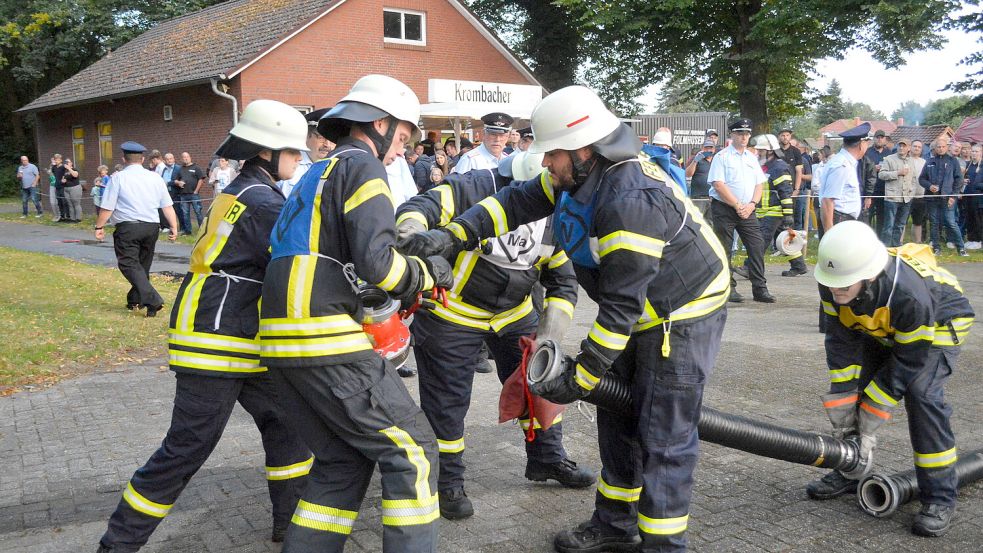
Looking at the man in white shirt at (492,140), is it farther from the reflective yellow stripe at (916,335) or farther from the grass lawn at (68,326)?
the reflective yellow stripe at (916,335)

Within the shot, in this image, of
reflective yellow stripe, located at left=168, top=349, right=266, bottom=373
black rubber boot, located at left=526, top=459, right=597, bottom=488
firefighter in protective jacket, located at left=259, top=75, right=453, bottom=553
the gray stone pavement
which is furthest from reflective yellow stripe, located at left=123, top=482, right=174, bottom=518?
black rubber boot, located at left=526, top=459, right=597, bottom=488

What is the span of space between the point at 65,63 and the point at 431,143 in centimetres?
2852

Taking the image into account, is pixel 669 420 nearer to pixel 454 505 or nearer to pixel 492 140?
pixel 454 505

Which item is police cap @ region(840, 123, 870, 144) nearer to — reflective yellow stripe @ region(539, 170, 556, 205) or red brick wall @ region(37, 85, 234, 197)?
reflective yellow stripe @ region(539, 170, 556, 205)

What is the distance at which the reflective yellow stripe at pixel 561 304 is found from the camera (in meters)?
4.52

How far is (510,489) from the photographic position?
477 cm

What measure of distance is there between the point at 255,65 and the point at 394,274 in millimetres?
21320

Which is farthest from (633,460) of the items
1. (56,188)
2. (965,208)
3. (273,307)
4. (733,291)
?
(56,188)

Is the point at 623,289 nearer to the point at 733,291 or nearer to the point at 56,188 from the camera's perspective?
the point at 733,291

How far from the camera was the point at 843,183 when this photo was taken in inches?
371

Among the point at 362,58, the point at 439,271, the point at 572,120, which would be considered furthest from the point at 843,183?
the point at 362,58

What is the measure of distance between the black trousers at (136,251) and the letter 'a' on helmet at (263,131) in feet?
20.3

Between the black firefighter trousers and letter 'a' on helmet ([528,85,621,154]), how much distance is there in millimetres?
1167

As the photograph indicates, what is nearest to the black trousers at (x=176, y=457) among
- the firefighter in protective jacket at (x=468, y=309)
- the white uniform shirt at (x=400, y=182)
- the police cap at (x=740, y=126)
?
the firefighter in protective jacket at (x=468, y=309)
